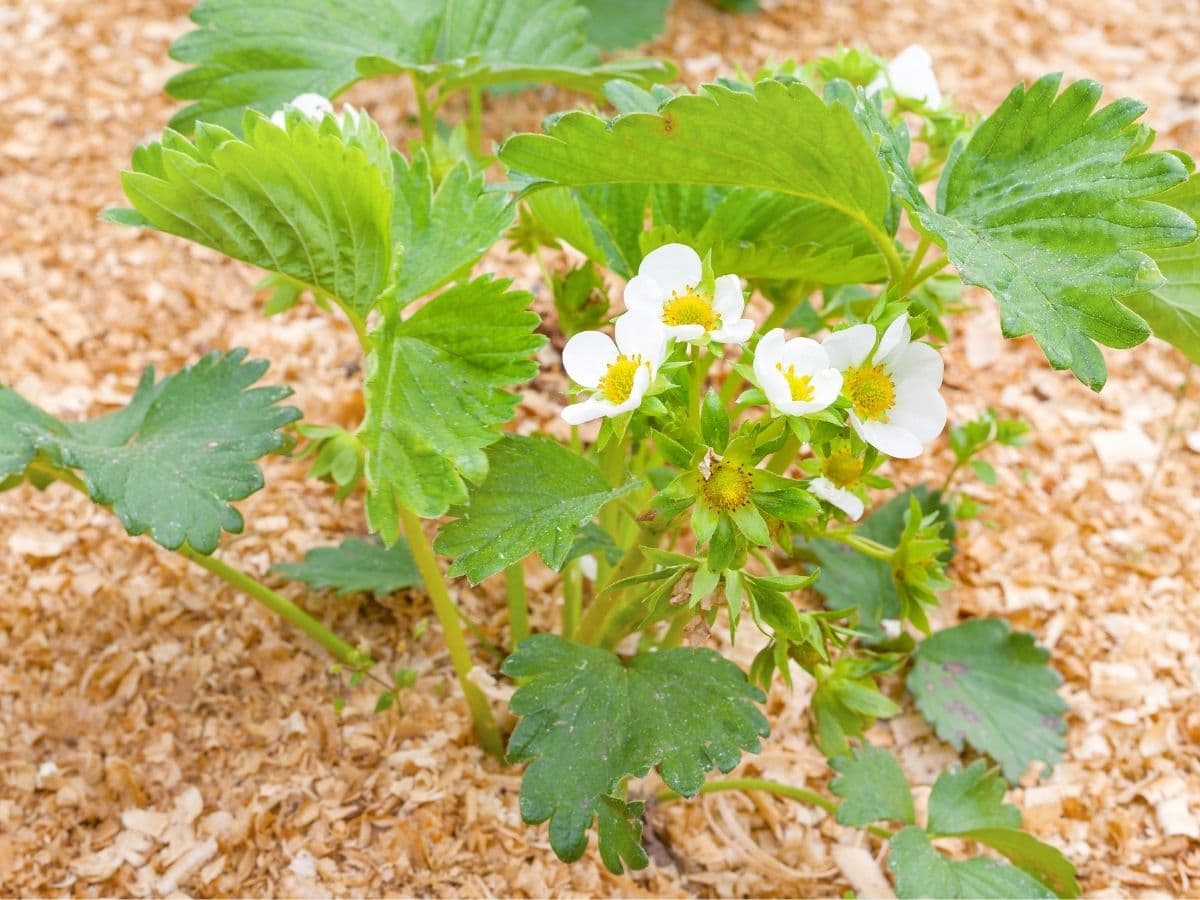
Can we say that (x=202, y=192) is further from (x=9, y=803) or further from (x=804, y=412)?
(x=9, y=803)

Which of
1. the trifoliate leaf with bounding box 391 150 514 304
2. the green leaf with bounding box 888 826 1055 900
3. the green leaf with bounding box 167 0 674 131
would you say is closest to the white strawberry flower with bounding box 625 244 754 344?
the trifoliate leaf with bounding box 391 150 514 304

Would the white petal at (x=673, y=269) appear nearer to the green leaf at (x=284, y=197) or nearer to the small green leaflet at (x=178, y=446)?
the green leaf at (x=284, y=197)

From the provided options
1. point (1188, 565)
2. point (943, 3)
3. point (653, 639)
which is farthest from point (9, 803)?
point (943, 3)

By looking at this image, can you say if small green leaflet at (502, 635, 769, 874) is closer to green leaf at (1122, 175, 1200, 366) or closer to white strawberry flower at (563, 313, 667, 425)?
white strawberry flower at (563, 313, 667, 425)

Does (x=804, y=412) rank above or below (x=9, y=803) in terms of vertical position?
above

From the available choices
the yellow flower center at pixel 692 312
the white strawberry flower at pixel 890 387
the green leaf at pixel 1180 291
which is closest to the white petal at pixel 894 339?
the white strawberry flower at pixel 890 387
